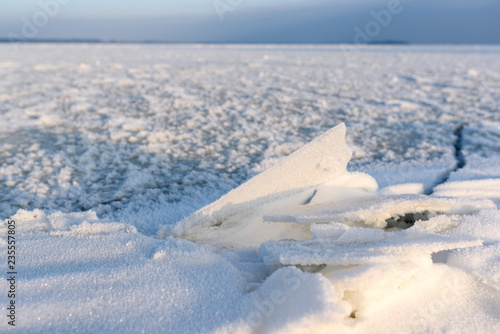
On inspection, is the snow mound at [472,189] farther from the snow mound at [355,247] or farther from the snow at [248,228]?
the snow mound at [355,247]

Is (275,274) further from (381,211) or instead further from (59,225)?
(59,225)

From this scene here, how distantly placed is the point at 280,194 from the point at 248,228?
0.21 meters

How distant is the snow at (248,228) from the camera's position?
0.92 metres

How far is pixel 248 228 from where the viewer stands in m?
1.48

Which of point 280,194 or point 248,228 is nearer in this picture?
point 248,228

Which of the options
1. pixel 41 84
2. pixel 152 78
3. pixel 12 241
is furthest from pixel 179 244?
pixel 152 78

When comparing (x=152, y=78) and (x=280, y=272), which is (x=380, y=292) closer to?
(x=280, y=272)

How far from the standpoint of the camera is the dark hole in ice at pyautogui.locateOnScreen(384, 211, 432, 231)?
1.44 metres

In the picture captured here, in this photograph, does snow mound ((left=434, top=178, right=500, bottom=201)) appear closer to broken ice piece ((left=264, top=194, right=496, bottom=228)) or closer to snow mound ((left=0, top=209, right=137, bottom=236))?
broken ice piece ((left=264, top=194, right=496, bottom=228))

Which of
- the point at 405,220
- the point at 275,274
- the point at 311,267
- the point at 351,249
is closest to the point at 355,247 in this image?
the point at 351,249

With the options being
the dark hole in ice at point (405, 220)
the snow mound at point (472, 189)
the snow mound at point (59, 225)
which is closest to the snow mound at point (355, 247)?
the dark hole in ice at point (405, 220)

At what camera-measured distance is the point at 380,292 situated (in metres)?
0.95

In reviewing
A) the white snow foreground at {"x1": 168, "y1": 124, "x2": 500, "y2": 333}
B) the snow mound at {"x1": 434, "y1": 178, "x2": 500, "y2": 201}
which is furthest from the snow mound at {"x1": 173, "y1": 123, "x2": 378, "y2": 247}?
the snow mound at {"x1": 434, "y1": 178, "x2": 500, "y2": 201}

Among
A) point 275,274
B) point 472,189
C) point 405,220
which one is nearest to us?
point 275,274
